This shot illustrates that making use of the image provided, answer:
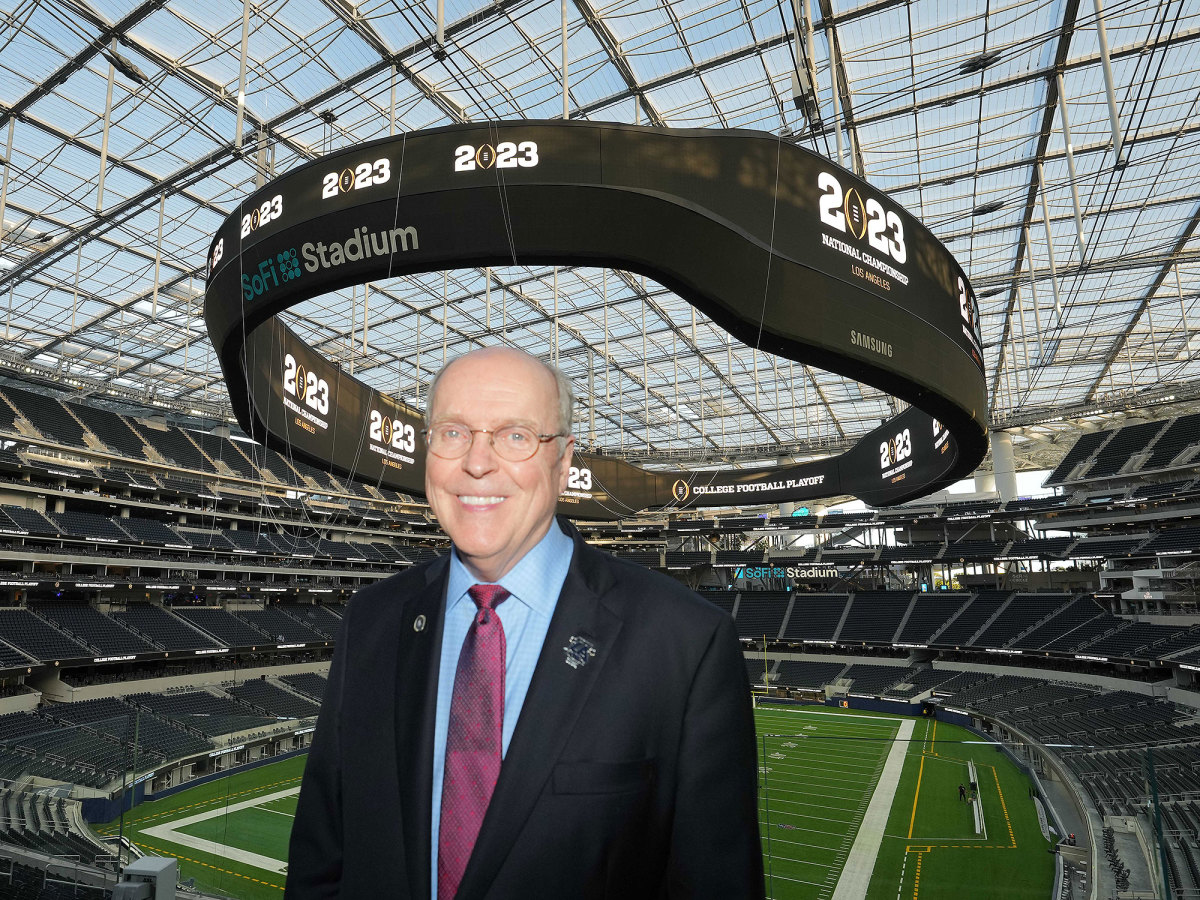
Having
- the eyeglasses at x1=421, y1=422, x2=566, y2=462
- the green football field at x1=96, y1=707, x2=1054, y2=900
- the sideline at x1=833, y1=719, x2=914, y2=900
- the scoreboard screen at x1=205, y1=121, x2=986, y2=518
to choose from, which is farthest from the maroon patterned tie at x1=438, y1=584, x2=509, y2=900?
the sideline at x1=833, y1=719, x2=914, y2=900

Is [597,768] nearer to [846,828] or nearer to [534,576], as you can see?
[534,576]

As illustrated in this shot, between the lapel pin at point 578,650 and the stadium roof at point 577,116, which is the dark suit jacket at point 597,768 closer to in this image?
the lapel pin at point 578,650

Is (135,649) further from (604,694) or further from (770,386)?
(604,694)

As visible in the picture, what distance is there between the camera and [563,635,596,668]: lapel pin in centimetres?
129

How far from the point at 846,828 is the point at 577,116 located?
18580 mm

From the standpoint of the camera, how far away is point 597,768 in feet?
3.97

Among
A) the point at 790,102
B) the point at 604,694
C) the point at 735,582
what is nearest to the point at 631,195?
the point at 604,694

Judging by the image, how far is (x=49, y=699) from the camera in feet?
79.5

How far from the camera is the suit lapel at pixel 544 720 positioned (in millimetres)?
1172

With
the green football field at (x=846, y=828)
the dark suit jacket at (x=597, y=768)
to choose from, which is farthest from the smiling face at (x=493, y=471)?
the green football field at (x=846, y=828)

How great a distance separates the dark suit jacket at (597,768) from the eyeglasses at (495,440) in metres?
0.25

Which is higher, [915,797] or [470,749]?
[470,749]

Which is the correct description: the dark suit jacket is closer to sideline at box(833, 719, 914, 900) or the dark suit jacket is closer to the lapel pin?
the lapel pin

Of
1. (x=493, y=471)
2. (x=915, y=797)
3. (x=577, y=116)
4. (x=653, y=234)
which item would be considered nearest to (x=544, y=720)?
(x=493, y=471)
